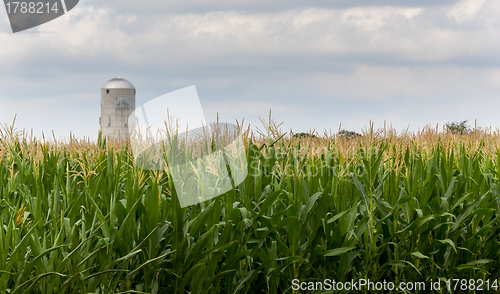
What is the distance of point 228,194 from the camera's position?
9.78 feet

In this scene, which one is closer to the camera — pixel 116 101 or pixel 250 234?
pixel 250 234

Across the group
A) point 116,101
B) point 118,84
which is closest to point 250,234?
point 116,101

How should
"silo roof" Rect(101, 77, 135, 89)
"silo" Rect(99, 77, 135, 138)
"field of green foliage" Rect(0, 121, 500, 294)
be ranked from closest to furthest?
1. "field of green foliage" Rect(0, 121, 500, 294)
2. "silo" Rect(99, 77, 135, 138)
3. "silo roof" Rect(101, 77, 135, 89)

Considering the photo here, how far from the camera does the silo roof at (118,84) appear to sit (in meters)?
37.2

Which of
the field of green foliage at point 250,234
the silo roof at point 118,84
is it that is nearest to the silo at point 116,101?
the silo roof at point 118,84

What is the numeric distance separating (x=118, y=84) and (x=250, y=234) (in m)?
37.2

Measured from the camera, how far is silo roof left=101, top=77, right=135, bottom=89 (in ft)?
122

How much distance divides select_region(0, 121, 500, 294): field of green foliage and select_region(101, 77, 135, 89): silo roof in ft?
116

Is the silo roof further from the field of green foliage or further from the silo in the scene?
the field of green foliage

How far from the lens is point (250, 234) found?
3.03 meters

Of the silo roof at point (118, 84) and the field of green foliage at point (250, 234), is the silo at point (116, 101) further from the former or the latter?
the field of green foliage at point (250, 234)

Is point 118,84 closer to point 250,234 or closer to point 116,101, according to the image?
point 116,101

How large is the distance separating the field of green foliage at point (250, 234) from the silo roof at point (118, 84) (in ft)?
116

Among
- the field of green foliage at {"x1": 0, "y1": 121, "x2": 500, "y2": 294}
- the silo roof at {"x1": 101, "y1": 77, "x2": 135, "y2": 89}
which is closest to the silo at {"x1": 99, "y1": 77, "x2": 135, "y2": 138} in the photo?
the silo roof at {"x1": 101, "y1": 77, "x2": 135, "y2": 89}
